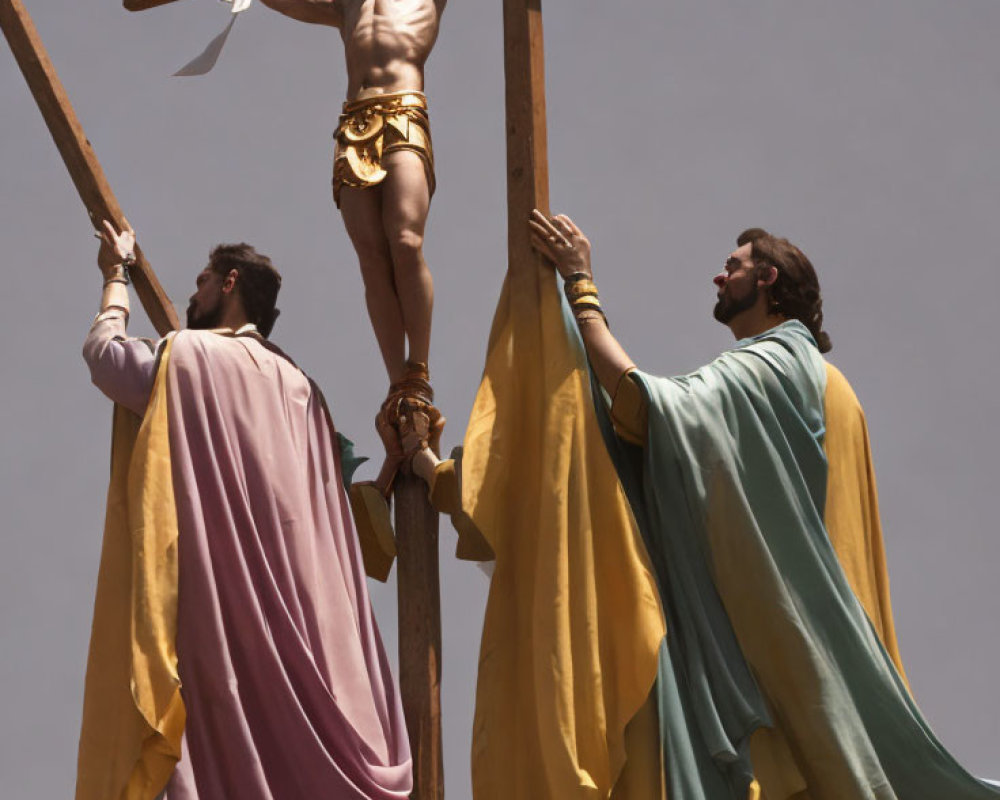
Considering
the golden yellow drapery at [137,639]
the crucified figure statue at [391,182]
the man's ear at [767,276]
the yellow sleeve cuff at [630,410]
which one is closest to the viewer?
the golden yellow drapery at [137,639]

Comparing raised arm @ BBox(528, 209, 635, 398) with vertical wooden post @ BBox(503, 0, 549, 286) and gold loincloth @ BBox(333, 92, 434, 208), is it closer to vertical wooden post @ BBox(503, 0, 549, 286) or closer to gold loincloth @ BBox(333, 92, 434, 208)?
vertical wooden post @ BBox(503, 0, 549, 286)

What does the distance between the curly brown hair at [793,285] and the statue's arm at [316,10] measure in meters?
2.04

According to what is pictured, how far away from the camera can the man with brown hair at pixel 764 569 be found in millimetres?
9117

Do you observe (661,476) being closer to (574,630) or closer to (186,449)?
(574,630)

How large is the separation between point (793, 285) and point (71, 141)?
293 centimetres

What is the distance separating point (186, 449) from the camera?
30.9 feet

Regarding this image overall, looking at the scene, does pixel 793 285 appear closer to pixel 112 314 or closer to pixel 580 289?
pixel 580 289

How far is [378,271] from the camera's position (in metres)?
10.4

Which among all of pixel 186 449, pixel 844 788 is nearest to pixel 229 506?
pixel 186 449

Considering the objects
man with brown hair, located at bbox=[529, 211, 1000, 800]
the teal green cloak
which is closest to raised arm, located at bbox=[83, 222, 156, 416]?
man with brown hair, located at bbox=[529, 211, 1000, 800]

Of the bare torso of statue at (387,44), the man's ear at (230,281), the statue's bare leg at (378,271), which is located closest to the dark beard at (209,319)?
the man's ear at (230,281)

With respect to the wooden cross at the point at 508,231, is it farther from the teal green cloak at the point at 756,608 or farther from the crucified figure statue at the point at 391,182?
the teal green cloak at the point at 756,608

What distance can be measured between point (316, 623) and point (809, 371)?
2.12m

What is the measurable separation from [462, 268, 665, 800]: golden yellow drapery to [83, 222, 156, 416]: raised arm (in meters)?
1.22
